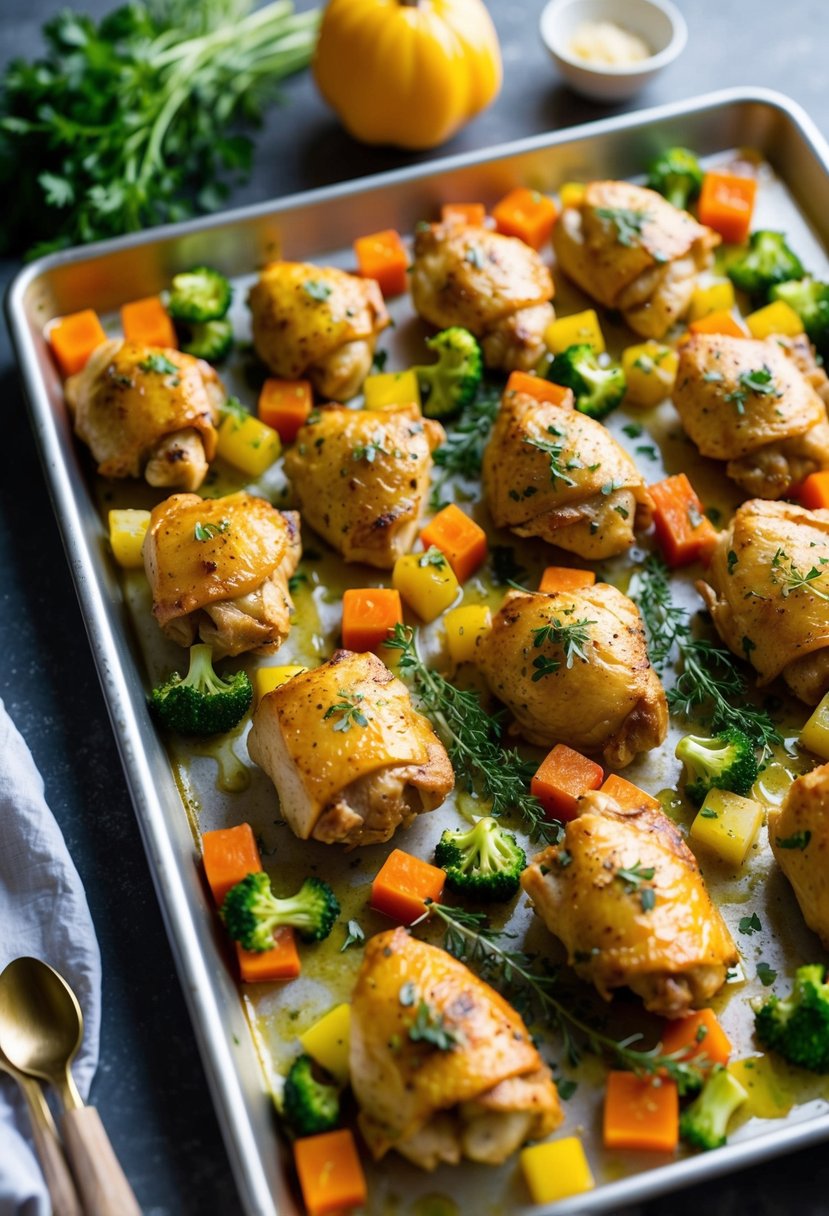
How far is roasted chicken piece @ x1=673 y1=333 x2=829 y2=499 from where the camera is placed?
4.68 m

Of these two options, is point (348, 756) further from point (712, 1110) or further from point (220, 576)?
point (712, 1110)

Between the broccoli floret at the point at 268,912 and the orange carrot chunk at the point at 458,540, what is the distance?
1325mm

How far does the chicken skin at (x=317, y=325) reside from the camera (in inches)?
193

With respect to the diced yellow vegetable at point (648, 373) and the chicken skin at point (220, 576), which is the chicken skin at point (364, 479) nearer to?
the chicken skin at point (220, 576)

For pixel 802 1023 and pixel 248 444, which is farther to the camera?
pixel 248 444

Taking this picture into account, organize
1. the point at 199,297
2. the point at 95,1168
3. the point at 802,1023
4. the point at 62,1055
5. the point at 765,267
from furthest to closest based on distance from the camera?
the point at 765,267
the point at 199,297
the point at 62,1055
the point at 802,1023
the point at 95,1168

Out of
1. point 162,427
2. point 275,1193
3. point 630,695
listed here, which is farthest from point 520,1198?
point 162,427

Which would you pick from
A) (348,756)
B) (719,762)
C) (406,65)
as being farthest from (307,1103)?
(406,65)

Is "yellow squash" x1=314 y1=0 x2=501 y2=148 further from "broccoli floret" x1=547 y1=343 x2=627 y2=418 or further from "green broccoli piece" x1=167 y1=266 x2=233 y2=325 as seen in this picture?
"broccoli floret" x1=547 y1=343 x2=627 y2=418

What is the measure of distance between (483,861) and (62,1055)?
4.45 ft

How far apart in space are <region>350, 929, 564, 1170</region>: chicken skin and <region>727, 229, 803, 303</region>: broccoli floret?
3230mm

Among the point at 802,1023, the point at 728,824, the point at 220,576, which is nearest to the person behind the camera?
the point at 802,1023

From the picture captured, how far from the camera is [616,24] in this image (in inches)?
237

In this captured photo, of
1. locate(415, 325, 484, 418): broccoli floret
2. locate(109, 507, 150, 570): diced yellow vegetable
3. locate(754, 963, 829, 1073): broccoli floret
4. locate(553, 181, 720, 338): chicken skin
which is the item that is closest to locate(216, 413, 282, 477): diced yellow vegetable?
locate(109, 507, 150, 570): diced yellow vegetable
